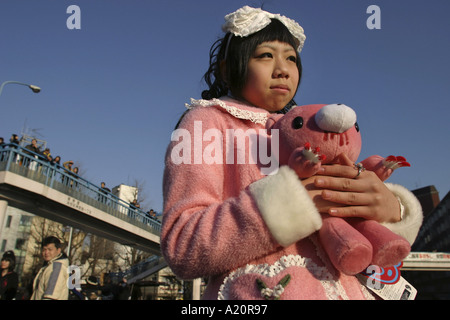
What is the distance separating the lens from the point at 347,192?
3.65 ft

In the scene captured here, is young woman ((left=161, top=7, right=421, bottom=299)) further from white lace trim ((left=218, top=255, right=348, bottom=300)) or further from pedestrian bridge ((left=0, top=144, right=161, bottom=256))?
pedestrian bridge ((left=0, top=144, right=161, bottom=256))

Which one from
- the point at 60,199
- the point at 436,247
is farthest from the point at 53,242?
the point at 436,247

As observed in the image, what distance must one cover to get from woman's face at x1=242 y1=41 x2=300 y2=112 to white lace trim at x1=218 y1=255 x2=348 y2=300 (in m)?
0.78

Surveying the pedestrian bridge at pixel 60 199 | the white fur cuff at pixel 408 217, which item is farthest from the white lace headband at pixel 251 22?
the pedestrian bridge at pixel 60 199

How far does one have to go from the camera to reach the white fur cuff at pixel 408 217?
1.24m

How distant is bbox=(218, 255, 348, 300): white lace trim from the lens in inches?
41.4

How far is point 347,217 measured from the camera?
1156 mm

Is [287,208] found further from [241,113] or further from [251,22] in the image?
[251,22]

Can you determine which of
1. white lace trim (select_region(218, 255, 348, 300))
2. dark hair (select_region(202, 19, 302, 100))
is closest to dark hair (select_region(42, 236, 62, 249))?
dark hair (select_region(202, 19, 302, 100))

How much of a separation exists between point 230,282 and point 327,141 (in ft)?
1.90

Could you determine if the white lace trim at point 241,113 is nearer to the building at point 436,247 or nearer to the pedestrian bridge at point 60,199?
the pedestrian bridge at point 60,199

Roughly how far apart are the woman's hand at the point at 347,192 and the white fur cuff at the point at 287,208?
9 centimetres

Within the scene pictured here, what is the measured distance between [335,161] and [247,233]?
455 mm
